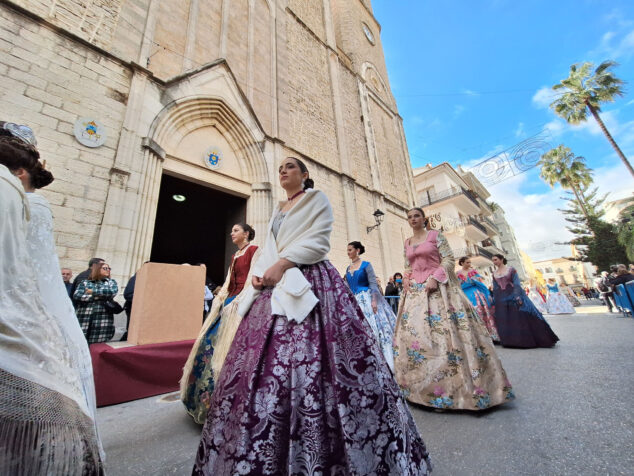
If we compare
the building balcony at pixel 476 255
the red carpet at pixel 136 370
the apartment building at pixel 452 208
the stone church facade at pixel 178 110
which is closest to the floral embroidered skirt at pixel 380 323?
the red carpet at pixel 136 370

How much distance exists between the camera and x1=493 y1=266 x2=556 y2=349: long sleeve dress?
14.7ft

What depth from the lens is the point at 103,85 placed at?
17.7ft

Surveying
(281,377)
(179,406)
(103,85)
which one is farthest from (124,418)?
(103,85)

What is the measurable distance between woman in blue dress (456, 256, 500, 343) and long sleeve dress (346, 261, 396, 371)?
260cm

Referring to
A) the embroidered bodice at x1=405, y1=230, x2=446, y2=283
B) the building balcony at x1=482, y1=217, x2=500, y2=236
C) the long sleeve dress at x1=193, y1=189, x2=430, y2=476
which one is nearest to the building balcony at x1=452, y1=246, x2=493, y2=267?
the building balcony at x1=482, y1=217, x2=500, y2=236

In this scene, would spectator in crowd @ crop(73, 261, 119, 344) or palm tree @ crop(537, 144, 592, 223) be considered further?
palm tree @ crop(537, 144, 592, 223)

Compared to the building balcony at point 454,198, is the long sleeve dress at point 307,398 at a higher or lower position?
lower

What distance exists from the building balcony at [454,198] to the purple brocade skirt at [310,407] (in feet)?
78.4

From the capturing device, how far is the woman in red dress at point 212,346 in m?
2.00

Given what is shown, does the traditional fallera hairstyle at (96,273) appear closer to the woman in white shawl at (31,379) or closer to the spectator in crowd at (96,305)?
the spectator in crowd at (96,305)

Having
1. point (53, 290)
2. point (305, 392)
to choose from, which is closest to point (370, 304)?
point (305, 392)

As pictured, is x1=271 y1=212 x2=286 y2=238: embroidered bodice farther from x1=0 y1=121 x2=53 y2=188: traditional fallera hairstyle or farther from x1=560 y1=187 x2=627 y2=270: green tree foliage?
x1=560 y1=187 x2=627 y2=270: green tree foliage

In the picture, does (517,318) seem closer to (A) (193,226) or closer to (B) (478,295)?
(B) (478,295)

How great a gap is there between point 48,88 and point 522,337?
31.3ft
